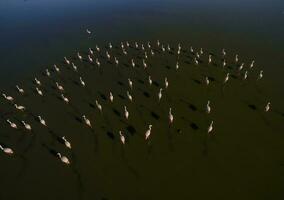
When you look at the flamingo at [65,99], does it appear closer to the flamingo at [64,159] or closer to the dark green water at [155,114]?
the dark green water at [155,114]

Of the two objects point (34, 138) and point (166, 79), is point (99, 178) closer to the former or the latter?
point (34, 138)

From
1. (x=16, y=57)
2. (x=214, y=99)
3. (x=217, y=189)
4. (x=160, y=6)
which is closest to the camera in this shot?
→ (x=217, y=189)

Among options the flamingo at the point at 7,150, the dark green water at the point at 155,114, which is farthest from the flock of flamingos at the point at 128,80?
the dark green water at the point at 155,114

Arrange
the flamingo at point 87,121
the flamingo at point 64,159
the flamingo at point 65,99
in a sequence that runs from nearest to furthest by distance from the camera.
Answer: the flamingo at point 64,159 < the flamingo at point 87,121 < the flamingo at point 65,99

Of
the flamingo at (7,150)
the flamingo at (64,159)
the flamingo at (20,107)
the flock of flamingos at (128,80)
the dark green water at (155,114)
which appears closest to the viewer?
the dark green water at (155,114)

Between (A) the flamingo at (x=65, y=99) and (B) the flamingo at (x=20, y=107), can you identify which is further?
(A) the flamingo at (x=65, y=99)

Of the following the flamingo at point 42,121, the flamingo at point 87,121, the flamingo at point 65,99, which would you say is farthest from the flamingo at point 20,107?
the flamingo at point 87,121

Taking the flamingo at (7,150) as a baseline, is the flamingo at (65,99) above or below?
above

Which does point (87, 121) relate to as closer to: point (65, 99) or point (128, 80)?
point (65, 99)

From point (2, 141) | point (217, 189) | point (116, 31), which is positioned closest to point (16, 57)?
point (116, 31)
